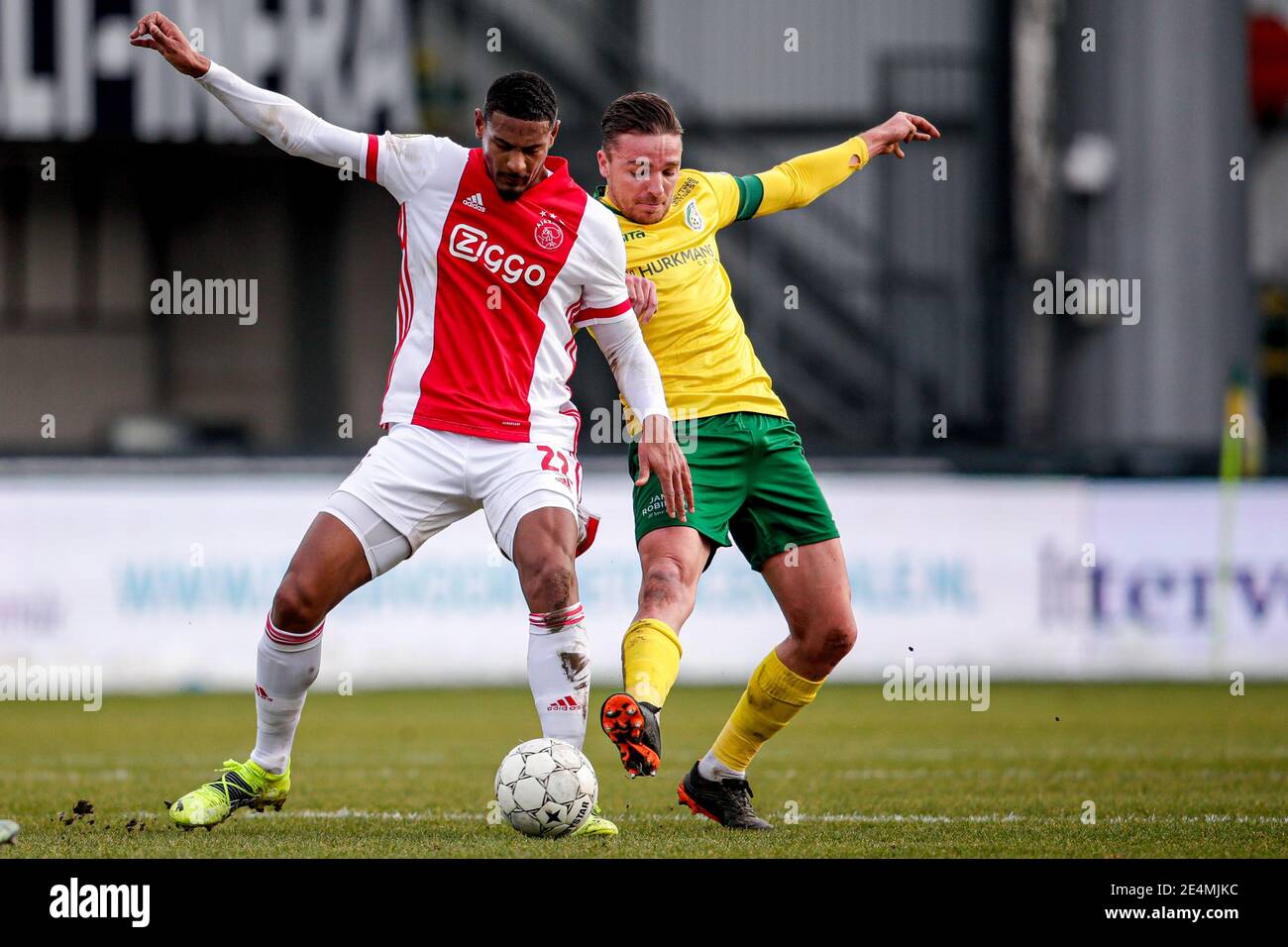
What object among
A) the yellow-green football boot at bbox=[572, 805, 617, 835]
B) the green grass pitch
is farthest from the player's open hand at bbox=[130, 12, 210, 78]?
the yellow-green football boot at bbox=[572, 805, 617, 835]

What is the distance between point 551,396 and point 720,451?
27.1 inches

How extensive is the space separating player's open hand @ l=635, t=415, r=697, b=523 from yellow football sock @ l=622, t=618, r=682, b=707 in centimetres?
39

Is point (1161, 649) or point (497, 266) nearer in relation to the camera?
point (497, 266)

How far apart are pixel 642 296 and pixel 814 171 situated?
3.67 ft

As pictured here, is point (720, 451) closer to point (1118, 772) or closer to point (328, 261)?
point (1118, 772)

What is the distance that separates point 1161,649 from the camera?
46.2 ft

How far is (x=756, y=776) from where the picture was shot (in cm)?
855

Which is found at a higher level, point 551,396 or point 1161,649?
point 551,396

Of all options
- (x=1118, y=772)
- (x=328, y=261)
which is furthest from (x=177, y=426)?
(x=1118, y=772)

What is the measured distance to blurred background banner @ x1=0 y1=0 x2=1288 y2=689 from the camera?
13.7 meters

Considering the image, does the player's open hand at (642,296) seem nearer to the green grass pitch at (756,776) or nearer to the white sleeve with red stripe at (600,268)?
the white sleeve with red stripe at (600,268)

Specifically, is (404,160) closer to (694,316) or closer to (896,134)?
(694,316)

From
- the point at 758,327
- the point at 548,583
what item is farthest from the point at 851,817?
the point at 758,327

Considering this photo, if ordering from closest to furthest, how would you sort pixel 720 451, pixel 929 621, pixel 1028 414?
pixel 720 451 < pixel 929 621 < pixel 1028 414
